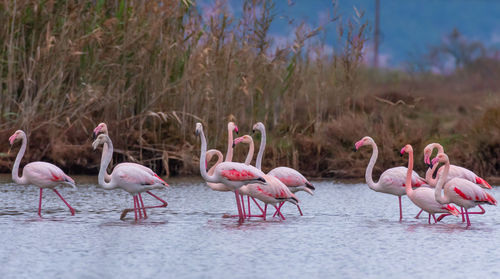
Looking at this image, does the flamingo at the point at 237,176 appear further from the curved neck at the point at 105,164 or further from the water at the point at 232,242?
the curved neck at the point at 105,164

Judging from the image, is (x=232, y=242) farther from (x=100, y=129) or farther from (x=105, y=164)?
(x=100, y=129)

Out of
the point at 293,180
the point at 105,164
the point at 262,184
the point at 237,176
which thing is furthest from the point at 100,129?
the point at 293,180

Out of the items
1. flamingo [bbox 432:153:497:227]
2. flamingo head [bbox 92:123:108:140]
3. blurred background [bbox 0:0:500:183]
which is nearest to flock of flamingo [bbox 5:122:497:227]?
flamingo [bbox 432:153:497:227]

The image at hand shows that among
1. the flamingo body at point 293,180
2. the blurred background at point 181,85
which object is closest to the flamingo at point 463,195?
the flamingo body at point 293,180

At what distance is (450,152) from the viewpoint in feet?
52.6

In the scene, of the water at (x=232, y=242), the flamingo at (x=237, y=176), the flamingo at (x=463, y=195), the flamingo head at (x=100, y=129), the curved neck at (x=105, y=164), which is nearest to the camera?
the water at (x=232, y=242)

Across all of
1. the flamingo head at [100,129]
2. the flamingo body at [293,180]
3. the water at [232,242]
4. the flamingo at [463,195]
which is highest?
the flamingo head at [100,129]

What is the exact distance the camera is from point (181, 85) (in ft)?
51.4

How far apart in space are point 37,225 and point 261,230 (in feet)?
7.86

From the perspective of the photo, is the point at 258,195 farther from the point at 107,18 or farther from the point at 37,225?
the point at 107,18

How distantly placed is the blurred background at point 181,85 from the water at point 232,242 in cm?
275

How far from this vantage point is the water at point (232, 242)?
727 cm

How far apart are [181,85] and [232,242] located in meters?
7.23

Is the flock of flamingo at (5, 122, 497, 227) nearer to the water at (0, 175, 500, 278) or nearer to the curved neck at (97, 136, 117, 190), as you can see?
the curved neck at (97, 136, 117, 190)
